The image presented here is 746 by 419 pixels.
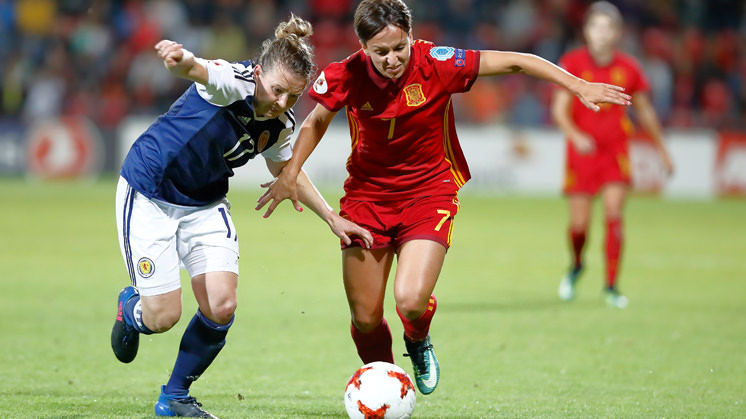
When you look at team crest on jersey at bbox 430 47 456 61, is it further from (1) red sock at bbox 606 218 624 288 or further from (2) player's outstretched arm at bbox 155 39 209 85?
(1) red sock at bbox 606 218 624 288

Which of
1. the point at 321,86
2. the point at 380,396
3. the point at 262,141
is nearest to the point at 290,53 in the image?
the point at 321,86

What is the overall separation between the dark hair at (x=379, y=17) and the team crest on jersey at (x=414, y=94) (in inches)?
12.5

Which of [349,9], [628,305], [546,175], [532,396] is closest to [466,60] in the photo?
[532,396]

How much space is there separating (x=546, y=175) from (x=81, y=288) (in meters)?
12.5

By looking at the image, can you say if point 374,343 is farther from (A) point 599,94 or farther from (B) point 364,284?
(A) point 599,94

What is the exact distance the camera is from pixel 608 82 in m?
8.77

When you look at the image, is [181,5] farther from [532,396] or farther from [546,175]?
[532,396]

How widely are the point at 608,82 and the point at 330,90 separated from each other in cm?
455

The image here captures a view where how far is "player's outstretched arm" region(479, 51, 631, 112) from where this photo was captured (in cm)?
461

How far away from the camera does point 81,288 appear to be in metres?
8.92

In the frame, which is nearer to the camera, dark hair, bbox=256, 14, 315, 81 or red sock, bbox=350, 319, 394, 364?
dark hair, bbox=256, 14, 315, 81

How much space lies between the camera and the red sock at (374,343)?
5285 millimetres

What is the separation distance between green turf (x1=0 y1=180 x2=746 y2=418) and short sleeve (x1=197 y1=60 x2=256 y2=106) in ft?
5.09

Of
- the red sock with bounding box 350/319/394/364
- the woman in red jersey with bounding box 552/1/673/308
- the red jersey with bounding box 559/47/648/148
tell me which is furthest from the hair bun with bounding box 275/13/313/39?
the red jersey with bounding box 559/47/648/148
